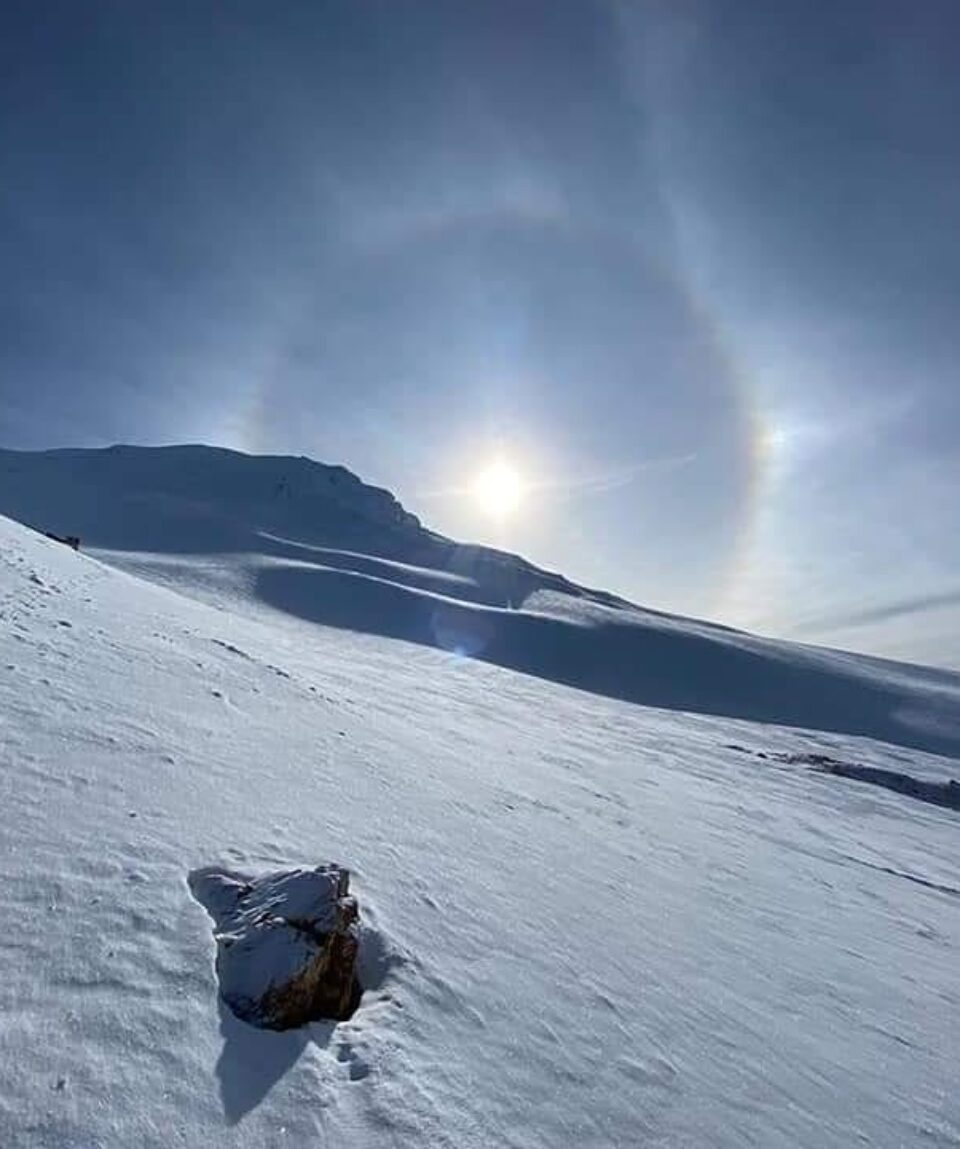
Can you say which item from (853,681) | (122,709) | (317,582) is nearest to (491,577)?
(317,582)

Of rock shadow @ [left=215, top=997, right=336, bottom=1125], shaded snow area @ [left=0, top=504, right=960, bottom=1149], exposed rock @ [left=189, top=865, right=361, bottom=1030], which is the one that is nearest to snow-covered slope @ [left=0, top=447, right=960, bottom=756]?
shaded snow area @ [left=0, top=504, right=960, bottom=1149]

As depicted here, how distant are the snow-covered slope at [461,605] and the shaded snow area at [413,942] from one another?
116ft

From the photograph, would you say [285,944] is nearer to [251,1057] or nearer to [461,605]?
[251,1057]

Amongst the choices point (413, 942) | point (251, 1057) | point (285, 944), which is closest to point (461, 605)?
point (413, 942)

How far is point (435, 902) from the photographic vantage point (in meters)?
6.09

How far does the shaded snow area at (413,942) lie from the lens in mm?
3553

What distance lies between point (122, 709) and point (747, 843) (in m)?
11.2

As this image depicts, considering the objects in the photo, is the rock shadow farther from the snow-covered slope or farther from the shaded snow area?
the snow-covered slope

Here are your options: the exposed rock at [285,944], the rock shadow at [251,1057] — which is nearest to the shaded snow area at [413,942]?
the rock shadow at [251,1057]

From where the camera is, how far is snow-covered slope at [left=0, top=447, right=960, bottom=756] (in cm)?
5169

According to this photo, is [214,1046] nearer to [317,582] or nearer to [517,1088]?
[517,1088]

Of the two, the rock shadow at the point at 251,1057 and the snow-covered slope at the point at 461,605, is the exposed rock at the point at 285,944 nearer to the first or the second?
the rock shadow at the point at 251,1057

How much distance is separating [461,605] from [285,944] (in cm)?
5777

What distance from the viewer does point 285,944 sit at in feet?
14.1
